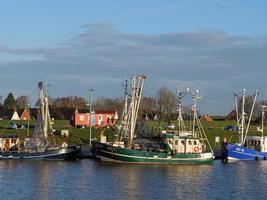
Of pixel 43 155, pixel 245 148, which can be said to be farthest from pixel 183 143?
pixel 43 155

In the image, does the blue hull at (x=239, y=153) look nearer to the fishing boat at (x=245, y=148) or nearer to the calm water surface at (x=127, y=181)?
the fishing boat at (x=245, y=148)

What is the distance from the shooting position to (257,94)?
10656 cm

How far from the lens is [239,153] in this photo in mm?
98562

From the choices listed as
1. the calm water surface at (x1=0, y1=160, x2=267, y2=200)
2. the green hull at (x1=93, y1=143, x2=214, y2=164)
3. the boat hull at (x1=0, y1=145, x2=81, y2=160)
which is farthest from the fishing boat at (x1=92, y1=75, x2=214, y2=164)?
the boat hull at (x1=0, y1=145, x2=81, y2=160)

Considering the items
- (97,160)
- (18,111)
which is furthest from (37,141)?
(18,111)

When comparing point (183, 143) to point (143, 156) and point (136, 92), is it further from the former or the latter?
point (136, 92)

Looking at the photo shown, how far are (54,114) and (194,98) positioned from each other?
87996mm

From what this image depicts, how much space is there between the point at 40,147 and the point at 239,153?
26.8 metres

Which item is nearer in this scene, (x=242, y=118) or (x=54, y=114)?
(x=242, y=118)

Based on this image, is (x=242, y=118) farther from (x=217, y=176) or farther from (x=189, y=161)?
(x=217, y=176)

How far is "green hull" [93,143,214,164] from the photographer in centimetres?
8788

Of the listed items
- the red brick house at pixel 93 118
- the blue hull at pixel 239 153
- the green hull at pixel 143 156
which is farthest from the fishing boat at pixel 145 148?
the red brick house at pixel 93 118

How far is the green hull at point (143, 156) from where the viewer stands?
87.9 m

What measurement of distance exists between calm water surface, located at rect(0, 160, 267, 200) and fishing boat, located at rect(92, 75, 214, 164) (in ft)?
6.82
